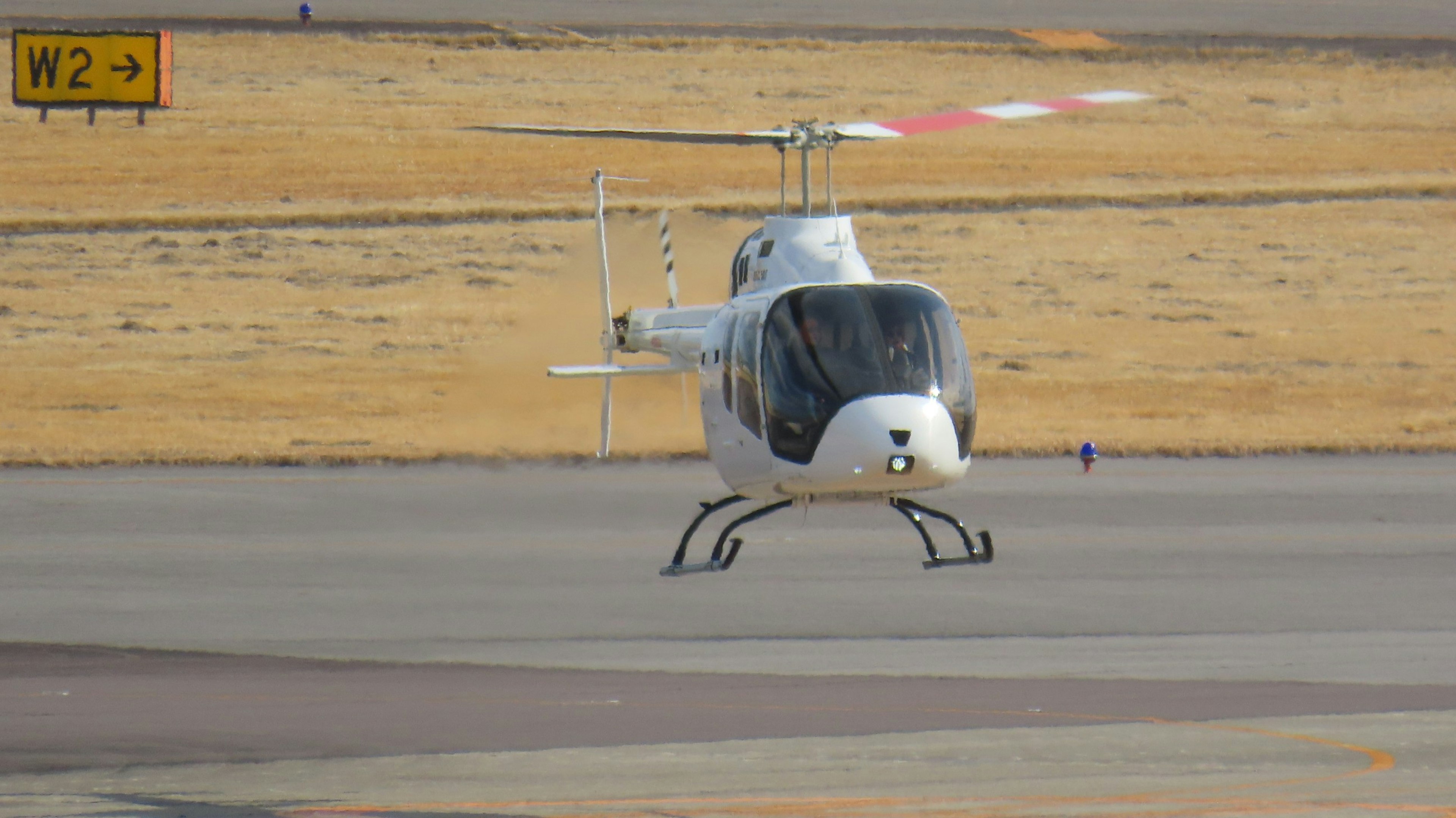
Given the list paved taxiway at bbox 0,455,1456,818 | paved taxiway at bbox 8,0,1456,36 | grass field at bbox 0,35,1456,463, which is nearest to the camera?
paved taxiway at bbox 0,455,1456,818

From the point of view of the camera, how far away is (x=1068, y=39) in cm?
7344

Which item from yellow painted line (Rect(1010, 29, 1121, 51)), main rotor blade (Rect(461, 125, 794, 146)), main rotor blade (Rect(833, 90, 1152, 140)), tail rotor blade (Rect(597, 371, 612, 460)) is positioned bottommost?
tail rotor blade (Rect(597, 371, 612, 460))

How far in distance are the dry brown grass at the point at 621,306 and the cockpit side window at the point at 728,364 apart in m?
13.3

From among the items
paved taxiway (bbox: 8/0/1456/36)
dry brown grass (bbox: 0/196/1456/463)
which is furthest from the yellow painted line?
dry brown grass (bbox: 0/196/1456/463)

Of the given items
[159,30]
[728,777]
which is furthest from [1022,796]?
[159,30]

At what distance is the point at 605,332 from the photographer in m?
27.1

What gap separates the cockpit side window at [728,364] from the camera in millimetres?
19766

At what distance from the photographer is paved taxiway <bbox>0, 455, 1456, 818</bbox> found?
20531 mm

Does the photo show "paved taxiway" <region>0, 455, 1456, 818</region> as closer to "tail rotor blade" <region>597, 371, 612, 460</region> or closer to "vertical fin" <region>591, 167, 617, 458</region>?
"tail rotor blade" <region>597, 371, 612, 460</region>

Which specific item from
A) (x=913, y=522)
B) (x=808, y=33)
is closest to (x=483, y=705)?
(x=913, y=522)

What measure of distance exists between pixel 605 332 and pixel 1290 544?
14082 millimetres

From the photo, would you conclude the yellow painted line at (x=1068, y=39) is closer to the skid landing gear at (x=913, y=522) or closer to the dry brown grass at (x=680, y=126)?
the dry brown grass at (x=680, y=126)

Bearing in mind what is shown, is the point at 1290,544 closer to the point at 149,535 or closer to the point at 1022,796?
the point at 1022,796

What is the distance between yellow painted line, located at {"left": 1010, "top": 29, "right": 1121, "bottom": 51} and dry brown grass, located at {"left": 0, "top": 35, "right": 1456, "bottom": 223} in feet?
3.13
